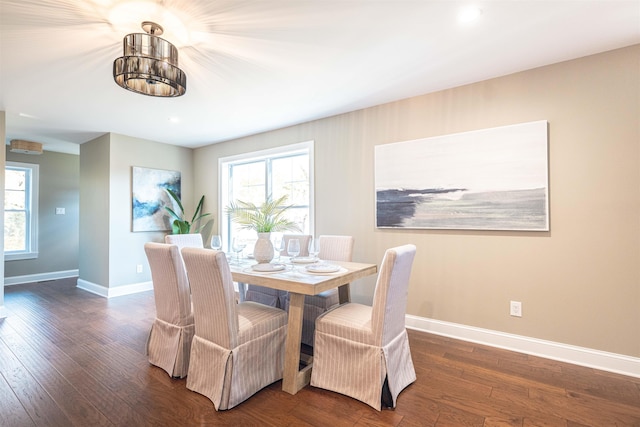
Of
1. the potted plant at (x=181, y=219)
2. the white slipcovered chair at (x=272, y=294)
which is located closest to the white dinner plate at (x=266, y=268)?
the white slipcovered chair at (x=272, y=294)

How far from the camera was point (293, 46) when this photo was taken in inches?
92.2

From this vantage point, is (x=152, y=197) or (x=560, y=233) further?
(x=152, y=197)

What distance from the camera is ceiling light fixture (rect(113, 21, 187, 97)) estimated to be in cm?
195

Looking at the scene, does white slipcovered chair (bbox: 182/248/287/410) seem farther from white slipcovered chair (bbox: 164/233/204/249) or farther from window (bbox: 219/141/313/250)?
window (bbox: 219/141/313/250)

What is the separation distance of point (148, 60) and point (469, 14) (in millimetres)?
2047

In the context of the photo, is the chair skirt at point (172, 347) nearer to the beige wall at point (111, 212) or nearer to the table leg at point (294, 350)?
the table leg at point (294, 350)

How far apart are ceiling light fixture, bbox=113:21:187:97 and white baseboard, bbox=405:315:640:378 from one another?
3.08 meters

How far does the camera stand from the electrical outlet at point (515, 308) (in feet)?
8.95

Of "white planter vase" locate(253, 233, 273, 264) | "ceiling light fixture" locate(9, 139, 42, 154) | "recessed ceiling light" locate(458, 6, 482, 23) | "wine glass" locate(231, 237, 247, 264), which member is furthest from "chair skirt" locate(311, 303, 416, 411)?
"ceiling light fixture" locate(9, 139, 42, 154)

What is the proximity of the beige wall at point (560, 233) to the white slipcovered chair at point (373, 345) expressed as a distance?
1168 millimetres

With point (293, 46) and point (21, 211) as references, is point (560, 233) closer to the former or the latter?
point (293, 46)

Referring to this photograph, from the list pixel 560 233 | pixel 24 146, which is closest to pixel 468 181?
pixel 560 233

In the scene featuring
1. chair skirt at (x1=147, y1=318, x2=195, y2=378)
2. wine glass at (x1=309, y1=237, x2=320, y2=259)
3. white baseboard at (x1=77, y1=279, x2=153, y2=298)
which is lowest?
white baseboard at (x1=77, y1=279, x2=153, y2=298)

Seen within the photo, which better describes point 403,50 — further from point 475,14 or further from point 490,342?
point 490,342
